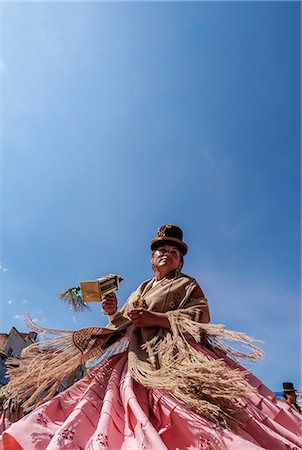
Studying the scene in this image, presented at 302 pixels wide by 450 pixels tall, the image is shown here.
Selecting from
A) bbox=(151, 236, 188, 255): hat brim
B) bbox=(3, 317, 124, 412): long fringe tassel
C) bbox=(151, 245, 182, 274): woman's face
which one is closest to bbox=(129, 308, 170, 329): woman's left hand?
bbox=(3, 317, 124, 412): long fringe tassel

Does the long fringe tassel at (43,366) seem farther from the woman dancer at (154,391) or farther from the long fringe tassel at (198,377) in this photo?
the long fringe tassel at (198,377)

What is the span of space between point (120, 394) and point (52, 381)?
0.41m

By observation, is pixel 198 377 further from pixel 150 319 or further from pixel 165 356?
pixel 150 319

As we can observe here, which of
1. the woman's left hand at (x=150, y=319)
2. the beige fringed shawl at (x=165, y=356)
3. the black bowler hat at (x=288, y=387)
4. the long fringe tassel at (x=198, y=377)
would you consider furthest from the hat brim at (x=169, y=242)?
the black bowler hat at (x=288, y=387)

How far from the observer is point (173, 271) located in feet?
6.82

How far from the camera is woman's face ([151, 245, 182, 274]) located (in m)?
2.06

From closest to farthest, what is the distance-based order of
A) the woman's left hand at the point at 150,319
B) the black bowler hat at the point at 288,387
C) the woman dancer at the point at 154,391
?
the woman dancer at the point at 154,391, the woman's left hand at the point at 150,319, the black bowler hat at the point at 288,387

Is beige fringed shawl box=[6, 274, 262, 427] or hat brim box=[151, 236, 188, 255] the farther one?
hat brim box=[151, 236, 188, 255]

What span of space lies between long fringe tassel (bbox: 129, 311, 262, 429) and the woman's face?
0.68 meters

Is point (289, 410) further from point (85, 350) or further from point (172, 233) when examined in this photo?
point (172, 233)

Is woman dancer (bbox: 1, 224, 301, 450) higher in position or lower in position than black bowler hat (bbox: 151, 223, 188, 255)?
lower

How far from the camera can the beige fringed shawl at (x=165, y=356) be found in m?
1.08

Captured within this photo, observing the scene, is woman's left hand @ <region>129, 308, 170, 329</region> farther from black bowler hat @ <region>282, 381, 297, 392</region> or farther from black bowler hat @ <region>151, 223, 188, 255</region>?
black bowler hat @ <region>282, 381, 297, 392</region>

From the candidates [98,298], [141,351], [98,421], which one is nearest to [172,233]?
[98,298]
